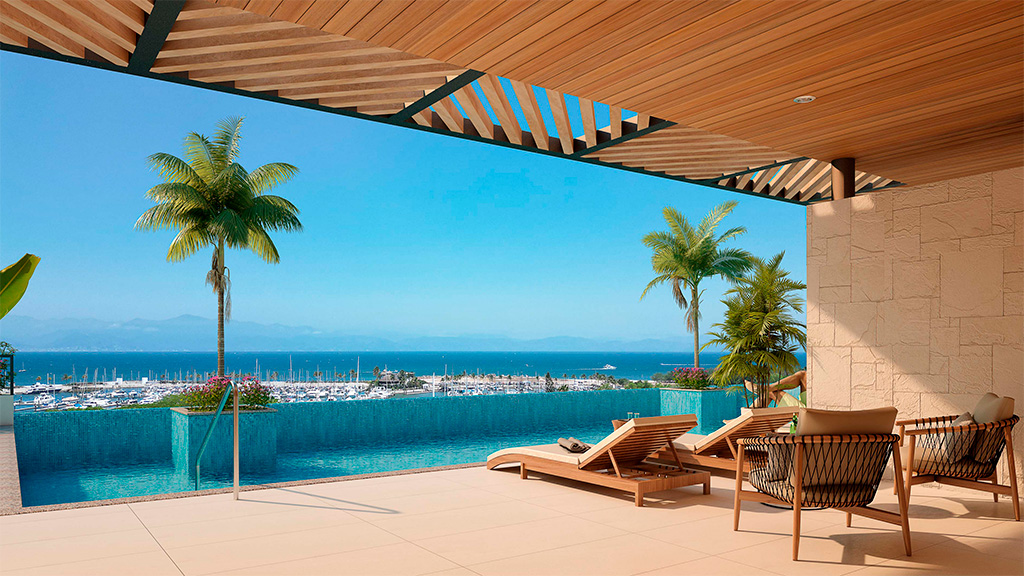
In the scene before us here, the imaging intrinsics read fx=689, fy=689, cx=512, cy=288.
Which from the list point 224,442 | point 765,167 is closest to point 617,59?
point 765,167

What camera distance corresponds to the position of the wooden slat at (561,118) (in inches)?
231

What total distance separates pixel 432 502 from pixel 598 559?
1.91m

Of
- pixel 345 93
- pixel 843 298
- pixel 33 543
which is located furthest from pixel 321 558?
pixel 843 298

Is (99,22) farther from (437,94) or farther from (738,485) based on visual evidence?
(738,485)

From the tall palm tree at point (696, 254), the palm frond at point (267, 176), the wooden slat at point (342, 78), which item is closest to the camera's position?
the wooden slat at point (342, 78)

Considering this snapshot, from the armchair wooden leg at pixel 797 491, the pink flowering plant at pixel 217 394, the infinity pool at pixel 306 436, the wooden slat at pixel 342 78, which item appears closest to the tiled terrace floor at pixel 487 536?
the armchair wooden leg at pixel 797 491

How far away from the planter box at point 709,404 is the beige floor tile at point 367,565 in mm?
10930

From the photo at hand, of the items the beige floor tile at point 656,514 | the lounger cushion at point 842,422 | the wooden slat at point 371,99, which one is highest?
the wooden slat at point 371,99

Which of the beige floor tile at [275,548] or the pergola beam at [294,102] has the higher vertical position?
the pergola beam at [294,102]

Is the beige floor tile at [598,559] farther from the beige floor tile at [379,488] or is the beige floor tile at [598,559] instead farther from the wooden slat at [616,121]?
the wooden slat at [616,121]

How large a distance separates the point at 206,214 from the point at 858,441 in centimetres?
1167

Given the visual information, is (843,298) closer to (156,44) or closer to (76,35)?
(156,44)

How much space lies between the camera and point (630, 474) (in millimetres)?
6105

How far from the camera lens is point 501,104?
5.95 metres
